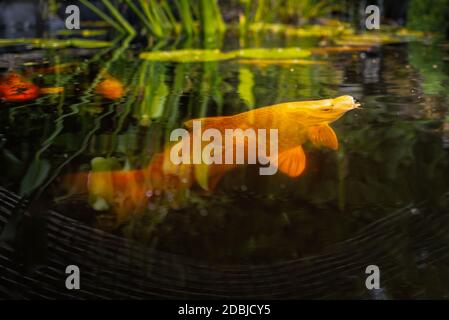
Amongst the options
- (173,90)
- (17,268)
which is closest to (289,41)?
(173,90)

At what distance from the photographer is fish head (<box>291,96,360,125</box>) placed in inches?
59.1

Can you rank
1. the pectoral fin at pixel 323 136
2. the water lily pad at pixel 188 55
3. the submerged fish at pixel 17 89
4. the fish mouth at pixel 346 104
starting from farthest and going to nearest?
the water lily pad at pixel 188 55 → the submerged fish at pixel 17 89 → the fish mouth at pixel 346 104 → the pectoral fin at pixel 323 136

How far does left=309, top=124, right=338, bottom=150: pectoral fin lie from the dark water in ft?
0.10

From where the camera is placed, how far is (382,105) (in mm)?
1664

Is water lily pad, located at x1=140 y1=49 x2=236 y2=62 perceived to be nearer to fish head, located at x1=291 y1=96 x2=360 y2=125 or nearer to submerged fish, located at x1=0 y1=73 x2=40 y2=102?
submerged fish, located at x1=0 y1=73 x2=40 y2=102

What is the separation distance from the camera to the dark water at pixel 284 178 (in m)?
0.83

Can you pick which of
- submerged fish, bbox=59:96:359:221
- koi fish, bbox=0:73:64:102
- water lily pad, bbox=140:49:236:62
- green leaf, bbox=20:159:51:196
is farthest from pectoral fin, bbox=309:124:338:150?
water lily pad, bbox=140:49:236:62

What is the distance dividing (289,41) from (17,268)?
131 inches

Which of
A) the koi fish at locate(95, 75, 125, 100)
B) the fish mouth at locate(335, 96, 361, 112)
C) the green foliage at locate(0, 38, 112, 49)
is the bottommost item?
the fish mouth at locate(335, 96, 361, 112)

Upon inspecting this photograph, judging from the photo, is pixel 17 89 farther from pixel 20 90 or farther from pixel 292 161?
pixel 292 161

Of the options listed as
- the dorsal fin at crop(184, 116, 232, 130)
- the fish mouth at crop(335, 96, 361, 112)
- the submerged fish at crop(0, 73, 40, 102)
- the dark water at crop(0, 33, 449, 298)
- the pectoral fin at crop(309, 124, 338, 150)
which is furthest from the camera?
the submerged fish at crop(0, 73, 40, 102)

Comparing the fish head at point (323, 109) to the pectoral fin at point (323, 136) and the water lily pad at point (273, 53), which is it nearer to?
the pectoral fin at point (323, 136)

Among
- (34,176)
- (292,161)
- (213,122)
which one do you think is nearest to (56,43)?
(213,122)

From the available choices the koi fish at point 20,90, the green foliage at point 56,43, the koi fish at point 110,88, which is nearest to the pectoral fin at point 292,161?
the koi fish at point 110,88
